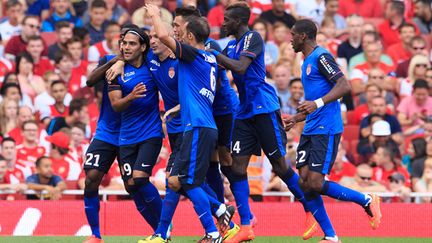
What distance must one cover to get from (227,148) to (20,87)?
6.43m

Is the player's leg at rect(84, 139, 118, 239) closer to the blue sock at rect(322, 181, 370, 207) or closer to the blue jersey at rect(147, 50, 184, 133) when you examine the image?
the blue jersey at rect(147, 50, 184, 133)

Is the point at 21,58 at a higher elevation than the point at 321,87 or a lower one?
lower

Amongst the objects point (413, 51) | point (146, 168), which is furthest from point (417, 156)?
point (146, 168)

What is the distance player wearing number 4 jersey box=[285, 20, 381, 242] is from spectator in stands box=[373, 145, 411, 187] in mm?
4013

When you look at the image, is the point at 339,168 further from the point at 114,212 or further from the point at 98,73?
the point at 98,73

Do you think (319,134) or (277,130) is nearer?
(319,134)

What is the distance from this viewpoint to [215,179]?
13.8 metres

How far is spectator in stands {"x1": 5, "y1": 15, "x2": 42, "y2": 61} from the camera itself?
20.0m

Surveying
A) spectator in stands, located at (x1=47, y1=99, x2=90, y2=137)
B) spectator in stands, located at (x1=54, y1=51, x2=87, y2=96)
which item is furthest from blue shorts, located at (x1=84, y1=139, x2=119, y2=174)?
spectator in stands, located at (x1=54, y1=51, x2=87, y2=96)

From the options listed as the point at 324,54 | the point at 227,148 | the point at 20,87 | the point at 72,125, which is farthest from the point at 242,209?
the point at 20,87

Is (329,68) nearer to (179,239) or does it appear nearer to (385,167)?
(179,239)

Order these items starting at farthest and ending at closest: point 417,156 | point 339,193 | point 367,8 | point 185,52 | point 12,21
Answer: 1. point 367,8
2. point 12,21
3. point 417,156
4. point 339,193
5. point 185,52

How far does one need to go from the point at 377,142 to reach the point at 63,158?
4842mm

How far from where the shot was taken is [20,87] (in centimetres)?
1905
